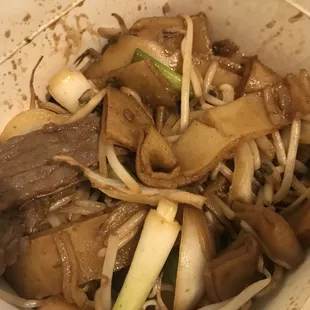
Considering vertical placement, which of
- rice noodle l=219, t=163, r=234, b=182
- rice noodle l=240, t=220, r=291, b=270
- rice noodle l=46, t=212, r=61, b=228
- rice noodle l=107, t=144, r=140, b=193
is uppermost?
rice noodle l=107, t=144, r=140, b=193

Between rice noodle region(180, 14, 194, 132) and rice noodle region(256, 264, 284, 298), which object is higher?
rice noodle region(180, 14, 194, 132)

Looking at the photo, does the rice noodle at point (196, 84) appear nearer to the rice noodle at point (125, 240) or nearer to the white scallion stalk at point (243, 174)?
the white scallion stalk at point (243, 174)

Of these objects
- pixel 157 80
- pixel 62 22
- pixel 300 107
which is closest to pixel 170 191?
pixel 157 80

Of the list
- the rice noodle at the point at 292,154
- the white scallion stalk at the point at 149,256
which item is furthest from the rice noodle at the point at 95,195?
the rice noodle at the point at 292,154

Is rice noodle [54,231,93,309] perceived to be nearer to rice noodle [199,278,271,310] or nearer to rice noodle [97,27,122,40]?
rice noodle [199,278,271,310]

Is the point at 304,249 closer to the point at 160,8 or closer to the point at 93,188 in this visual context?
the point at 93,188

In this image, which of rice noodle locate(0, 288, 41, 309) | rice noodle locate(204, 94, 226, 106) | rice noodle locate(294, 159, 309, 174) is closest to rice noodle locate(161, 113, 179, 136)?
rice noodle locate(204, 94, 226, 106)

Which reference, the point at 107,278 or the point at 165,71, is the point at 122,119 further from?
the point at 107,278
